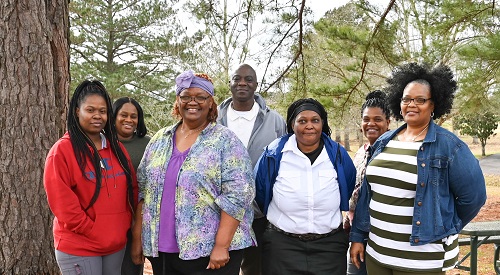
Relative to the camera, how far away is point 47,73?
3.46m

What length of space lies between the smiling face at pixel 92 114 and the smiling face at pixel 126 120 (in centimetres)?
81

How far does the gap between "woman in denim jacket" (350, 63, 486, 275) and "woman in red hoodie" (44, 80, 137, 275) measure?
1.51 m

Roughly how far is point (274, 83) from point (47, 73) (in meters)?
3.01

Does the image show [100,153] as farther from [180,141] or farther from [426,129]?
[426,129]

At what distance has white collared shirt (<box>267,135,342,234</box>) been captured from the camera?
9.14ft

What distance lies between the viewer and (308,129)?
113 inches

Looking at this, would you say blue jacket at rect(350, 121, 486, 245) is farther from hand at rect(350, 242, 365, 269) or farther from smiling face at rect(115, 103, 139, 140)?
smiling face at rect(115, 103, 139, 140)

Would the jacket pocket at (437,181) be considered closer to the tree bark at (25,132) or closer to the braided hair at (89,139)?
the braided hair at (89,139)

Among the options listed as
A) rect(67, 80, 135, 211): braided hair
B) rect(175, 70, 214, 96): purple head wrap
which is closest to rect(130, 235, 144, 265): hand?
rect(67, 80, 135, 211): braided hair

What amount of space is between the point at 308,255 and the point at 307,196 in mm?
376

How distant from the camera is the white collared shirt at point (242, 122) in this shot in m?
3.60

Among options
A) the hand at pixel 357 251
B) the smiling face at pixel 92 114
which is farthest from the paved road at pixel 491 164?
the smiling face at pixel 92 114

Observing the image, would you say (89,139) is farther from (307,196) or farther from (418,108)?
(418,108)

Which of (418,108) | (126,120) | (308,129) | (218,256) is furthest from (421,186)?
(126,120)
